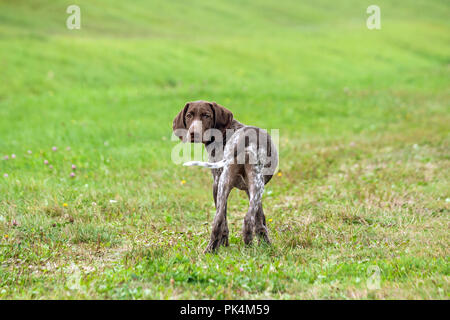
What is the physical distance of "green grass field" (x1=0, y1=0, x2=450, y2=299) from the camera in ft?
17.4

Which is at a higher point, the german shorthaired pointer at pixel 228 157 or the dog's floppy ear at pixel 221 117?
the dog's floppy ear at pixel 221 117

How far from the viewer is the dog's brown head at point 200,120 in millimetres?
6281

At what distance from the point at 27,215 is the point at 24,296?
315 cm

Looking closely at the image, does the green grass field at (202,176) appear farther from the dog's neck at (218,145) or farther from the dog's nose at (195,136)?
the dog's nose at (195,136)

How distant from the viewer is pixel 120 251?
6414 millimetres

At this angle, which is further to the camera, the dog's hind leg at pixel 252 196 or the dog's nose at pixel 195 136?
the dog's nose at pixel 195 136

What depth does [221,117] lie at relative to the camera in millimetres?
6539

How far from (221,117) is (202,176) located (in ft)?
16.4

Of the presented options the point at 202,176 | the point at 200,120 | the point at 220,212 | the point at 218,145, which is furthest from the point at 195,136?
the point at 202,176

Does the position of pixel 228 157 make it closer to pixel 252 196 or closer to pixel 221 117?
pixel 252 196

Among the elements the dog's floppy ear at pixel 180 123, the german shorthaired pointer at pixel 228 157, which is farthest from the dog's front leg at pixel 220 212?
the dog's floppy ear at pixel 180 123
